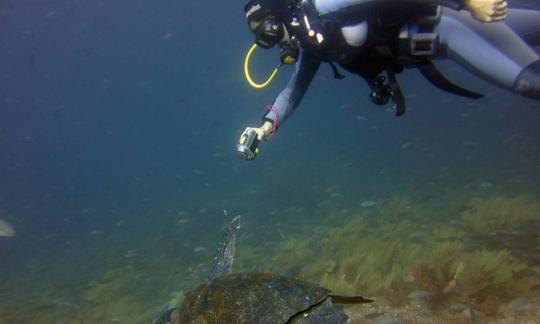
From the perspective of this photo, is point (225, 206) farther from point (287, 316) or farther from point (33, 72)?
point (33, 72)

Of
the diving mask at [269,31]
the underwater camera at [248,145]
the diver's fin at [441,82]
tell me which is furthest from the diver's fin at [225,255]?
the diver's fin at [441,82]

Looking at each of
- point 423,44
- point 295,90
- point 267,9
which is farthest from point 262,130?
→ point 423,44

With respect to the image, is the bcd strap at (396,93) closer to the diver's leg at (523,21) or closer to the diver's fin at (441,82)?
the diver's fin at (441,82)

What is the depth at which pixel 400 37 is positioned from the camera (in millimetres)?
3549

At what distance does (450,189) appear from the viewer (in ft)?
43.2

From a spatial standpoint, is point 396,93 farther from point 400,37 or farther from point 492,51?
point 492,51

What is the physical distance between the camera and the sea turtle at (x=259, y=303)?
234 centimetres

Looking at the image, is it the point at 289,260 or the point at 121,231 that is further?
the point at 121,231

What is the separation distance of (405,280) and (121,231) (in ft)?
65.3

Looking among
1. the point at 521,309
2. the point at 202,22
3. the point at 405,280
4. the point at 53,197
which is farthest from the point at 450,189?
the point at 53,197

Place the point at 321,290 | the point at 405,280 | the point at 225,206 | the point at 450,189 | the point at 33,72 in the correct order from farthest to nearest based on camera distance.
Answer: the point at 33,72 < the point at 225,206 < the point at 450,189 < the point at 405,280 < the point at 321,290

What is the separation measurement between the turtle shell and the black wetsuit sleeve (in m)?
2.33

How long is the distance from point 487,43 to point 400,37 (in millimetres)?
795

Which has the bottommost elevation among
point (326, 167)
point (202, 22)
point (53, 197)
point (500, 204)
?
point (53, 197)
